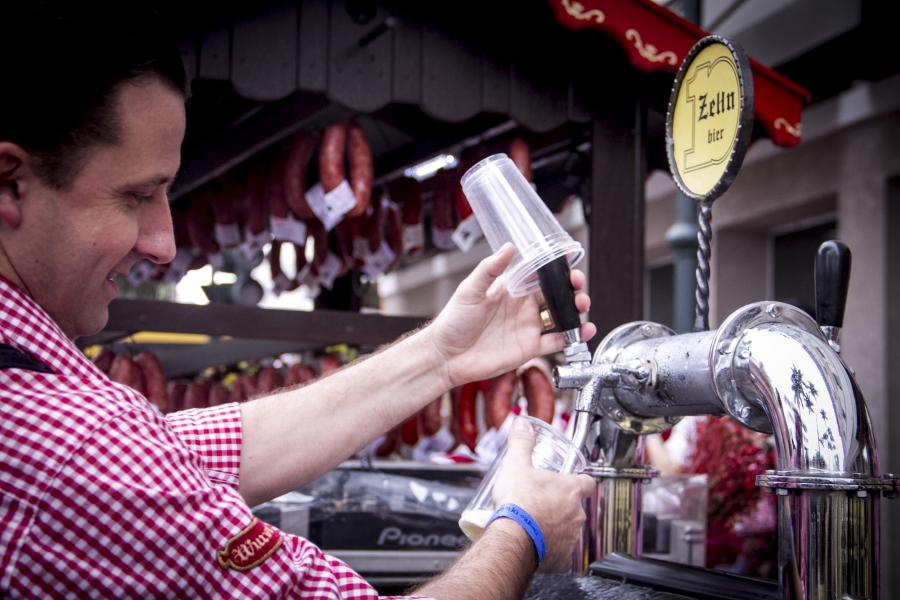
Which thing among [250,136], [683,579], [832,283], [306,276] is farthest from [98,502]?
[306,276]

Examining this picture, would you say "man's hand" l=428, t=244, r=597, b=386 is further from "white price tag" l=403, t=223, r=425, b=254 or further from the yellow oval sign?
"white price tag" l=403, t=223, r=425, b=254

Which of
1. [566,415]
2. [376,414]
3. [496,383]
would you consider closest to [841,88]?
[566,415]

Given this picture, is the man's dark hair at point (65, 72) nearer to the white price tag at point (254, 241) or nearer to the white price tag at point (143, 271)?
the white price tag at point (254, 241)

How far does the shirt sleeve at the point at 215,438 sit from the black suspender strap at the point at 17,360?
1.61 feet

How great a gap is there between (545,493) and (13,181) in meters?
0.75

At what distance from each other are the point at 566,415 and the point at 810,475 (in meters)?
2.78

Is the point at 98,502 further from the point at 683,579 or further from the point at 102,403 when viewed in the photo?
the point at 683,579

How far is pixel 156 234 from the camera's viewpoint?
1.05m

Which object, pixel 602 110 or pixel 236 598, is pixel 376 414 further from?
pixel 602 110

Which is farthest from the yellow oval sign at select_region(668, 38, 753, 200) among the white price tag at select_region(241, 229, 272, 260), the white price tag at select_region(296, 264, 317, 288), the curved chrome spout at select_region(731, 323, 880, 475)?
the white price tag at select_region(296, 264, 317, 288)

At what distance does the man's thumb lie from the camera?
3.80 feet

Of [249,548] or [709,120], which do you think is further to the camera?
[709,120]

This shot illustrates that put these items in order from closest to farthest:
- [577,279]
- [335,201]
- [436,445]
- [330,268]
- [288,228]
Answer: [577,279] → [335,201] → [288,228] → [330,268] → [436,445]

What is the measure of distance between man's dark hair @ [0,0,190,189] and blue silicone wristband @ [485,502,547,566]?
2.17 feet
